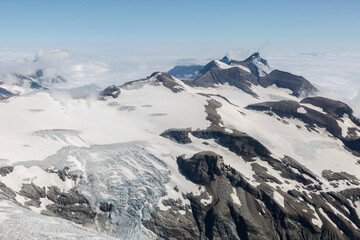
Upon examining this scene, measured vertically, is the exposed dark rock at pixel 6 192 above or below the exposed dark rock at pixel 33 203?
above

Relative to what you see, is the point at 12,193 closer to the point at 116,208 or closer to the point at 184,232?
the point at 116,208

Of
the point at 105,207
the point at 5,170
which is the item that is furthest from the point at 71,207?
the point at 5,170

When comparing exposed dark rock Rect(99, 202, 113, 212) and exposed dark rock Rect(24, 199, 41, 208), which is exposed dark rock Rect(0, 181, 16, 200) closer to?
exposed dark rock Rect(24, 199, 41, 208)

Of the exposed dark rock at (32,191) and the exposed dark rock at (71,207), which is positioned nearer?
the exposed dark rock at (32,191)

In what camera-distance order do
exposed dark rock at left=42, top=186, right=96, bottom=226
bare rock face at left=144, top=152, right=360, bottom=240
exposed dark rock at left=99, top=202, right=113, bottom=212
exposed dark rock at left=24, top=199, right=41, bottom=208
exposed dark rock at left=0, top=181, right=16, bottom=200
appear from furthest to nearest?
exposed dark rock at left=99, top=202, right=113, bottom=212 → bare rock face at left=144, top=152, right=360, bottom=240 → exposed dark rock at left=42, top=186, right=96, bottom=226 → exposed dark rock at left=24, top=199, right=41, bottom=208 → exposed dark rock at left=0, top=181, right=16, bottom=200

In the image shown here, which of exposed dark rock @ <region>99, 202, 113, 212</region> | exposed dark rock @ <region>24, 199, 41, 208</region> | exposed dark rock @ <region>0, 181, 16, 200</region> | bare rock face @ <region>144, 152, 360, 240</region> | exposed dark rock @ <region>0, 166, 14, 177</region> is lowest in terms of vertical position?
bare rock face @ <region>144, 152, 360, 240</region>

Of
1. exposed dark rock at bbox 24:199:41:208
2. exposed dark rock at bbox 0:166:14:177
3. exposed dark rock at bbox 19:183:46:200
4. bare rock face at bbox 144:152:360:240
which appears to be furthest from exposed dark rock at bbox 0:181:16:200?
bare rock face at bbox 144:152:360:240

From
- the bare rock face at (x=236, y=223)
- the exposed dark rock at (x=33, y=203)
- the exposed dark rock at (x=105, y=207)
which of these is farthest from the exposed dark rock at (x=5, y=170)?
the bare rock face at (x=236, y=223)

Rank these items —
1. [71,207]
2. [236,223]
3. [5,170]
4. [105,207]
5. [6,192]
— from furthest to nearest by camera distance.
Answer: [236,223] → [105,207] → [5,170] → [71,207] → [6,192]

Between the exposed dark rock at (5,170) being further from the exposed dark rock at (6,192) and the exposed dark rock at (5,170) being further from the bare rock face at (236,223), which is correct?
the bare rock face at (236,223)

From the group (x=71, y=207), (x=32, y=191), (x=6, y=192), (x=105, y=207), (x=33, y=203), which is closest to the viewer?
(x=6, y=192)

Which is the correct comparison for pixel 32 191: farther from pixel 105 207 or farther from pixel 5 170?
pixel 105 207

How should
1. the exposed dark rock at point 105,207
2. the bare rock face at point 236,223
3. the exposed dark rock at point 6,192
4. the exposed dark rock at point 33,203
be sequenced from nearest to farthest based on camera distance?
the exposed dark rock at point 6,192
the exposed dark rock at point 33,203
the bare rock face at point 236,223
the exposed dark rock at point 105,207
